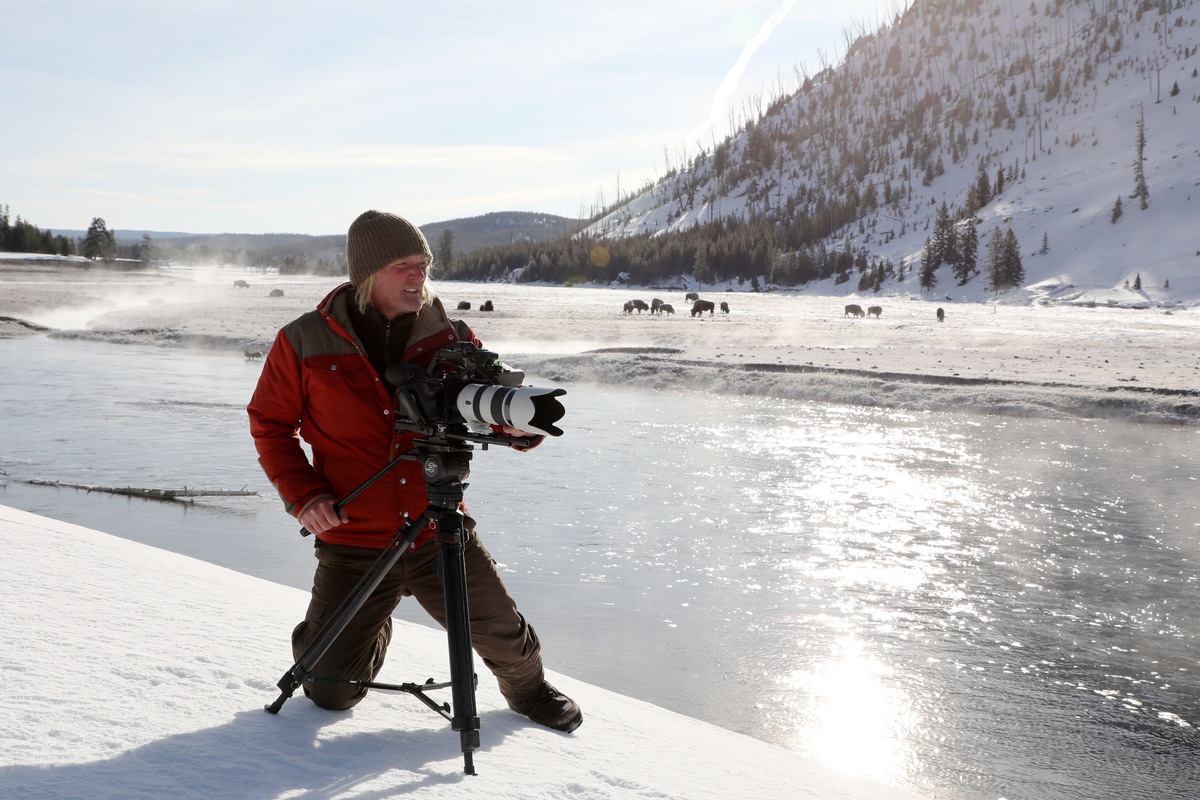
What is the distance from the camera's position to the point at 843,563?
5.89 metres

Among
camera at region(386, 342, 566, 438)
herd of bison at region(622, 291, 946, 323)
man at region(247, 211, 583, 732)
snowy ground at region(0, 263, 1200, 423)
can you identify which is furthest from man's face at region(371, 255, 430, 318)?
herd of bison at region(622, 291, 946, 323)

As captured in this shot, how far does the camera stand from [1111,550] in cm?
623

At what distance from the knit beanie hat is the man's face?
0.03m

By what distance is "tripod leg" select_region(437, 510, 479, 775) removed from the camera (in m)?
2.36

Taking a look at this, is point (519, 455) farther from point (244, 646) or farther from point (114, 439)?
point (244, 646)

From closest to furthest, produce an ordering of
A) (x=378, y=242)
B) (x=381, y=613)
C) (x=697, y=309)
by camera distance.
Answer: (x=378, y=242), (x=381, y=613), (x=697, y=309)

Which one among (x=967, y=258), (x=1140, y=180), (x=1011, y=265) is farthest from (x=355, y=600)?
(x=1140, y=180)

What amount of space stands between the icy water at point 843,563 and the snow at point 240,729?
364 millimetres

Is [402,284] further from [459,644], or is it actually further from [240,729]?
[240,729]

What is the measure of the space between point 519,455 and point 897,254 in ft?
293

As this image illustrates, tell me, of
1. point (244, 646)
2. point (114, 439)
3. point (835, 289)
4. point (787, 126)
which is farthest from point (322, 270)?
point (244, 646)

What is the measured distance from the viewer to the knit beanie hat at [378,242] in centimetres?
263

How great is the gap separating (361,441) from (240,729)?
82 cm

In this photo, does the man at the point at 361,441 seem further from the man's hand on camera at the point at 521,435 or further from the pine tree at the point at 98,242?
the pine tree at the point at 98,242
